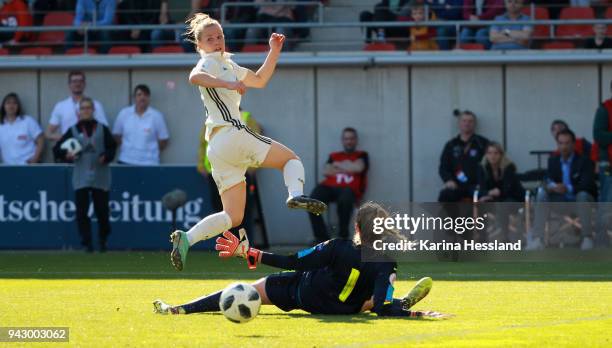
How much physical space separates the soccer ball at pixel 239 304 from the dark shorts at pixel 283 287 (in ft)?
2.06

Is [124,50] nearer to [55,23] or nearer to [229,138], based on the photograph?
[55,23]

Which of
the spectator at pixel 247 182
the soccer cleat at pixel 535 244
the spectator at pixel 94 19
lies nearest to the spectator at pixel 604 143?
the soccer cleat at pixel 535 244

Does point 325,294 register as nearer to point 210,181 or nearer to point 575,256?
point 575,256

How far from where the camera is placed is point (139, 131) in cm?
2011

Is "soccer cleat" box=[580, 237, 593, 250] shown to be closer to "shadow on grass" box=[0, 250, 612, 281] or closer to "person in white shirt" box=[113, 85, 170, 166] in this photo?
"shadow on grass" box=[0, 250, 612, 281]

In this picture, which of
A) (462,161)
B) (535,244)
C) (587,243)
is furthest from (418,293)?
(462,161)

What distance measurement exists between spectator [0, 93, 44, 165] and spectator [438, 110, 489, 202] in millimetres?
6274

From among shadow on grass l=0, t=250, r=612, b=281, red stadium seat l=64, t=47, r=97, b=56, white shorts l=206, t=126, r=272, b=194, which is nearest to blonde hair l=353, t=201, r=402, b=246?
white shorts l=206, t=126, r=272, b=194

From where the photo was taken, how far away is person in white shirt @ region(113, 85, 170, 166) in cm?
2006

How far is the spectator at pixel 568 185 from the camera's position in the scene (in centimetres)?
1784

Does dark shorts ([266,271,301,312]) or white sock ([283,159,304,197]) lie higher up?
white sock ([283,159,304,197])

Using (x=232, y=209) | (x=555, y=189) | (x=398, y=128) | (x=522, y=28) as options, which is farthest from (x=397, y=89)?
(x=232, y=209)

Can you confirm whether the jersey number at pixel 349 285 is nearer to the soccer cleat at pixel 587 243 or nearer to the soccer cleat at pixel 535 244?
the soccer cleat at pixel 535 244

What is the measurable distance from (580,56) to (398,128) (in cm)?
294
